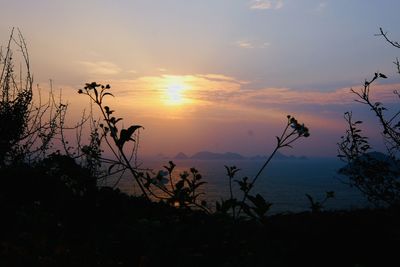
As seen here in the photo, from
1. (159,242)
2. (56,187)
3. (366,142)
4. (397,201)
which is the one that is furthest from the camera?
(366,142)

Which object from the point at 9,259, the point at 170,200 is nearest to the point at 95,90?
the point at 170,200

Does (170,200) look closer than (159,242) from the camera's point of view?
No

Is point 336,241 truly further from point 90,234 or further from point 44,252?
point 44,252

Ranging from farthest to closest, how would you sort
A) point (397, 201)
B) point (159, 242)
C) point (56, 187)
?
point (397, 201) < point (56, 187) < point (159, 242)

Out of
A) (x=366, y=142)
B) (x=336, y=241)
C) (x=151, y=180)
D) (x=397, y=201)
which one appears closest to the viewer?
(x=151, y=180)

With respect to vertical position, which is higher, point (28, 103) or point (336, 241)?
point (28, 103)

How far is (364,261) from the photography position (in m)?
4.60

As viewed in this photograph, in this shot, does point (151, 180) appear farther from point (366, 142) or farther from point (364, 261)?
point (366, 142)

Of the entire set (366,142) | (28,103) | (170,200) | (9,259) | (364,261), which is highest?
(28,103)

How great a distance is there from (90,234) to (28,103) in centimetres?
805

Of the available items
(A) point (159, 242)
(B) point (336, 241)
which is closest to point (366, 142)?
(B) point (336, 241)

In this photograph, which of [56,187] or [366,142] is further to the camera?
[366,142]

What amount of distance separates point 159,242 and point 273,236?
1.85 meters

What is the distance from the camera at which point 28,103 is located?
38.5 feet
